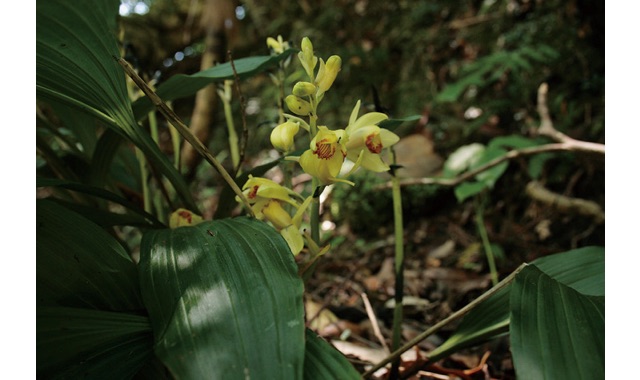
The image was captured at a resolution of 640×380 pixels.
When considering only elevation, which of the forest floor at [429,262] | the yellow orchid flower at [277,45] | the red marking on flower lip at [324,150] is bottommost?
the forest floor at [429,262]

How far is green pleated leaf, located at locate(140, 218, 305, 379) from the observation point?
42 centimetres

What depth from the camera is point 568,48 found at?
2.21 m

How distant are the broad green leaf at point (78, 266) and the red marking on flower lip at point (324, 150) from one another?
0.29 metres

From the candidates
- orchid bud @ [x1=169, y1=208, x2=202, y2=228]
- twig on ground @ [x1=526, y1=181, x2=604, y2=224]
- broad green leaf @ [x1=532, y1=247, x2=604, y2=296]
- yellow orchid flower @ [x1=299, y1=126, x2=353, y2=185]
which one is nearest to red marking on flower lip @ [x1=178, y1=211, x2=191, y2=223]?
orchid bud @ [x1=169, y1=208, x2=202, y2=228]

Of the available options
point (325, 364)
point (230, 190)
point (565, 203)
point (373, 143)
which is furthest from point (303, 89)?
point (565, 203)

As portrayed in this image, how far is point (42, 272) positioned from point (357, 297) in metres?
1.17

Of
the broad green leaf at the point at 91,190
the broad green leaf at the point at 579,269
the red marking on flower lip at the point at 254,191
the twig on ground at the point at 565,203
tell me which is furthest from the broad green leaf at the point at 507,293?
the twig on ground at the point at 565,203

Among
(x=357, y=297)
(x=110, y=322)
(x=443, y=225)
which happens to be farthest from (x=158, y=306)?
(x=443, y=225)

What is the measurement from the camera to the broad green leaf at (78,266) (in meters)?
0.53

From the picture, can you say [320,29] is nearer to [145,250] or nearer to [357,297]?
[357,297]

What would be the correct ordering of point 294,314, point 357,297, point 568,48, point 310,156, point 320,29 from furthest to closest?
1. point 320,29
2. point 568,48
3. point 357,297
4. point 310,156
5. point 294,314

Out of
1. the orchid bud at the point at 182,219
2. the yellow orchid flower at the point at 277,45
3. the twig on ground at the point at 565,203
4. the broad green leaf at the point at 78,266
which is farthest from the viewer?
the twig on ground at the point at 565,203

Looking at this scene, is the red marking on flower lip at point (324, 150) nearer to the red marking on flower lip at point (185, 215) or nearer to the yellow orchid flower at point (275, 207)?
the yellow orchid flower at point (275, 207)

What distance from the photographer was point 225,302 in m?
0.47
